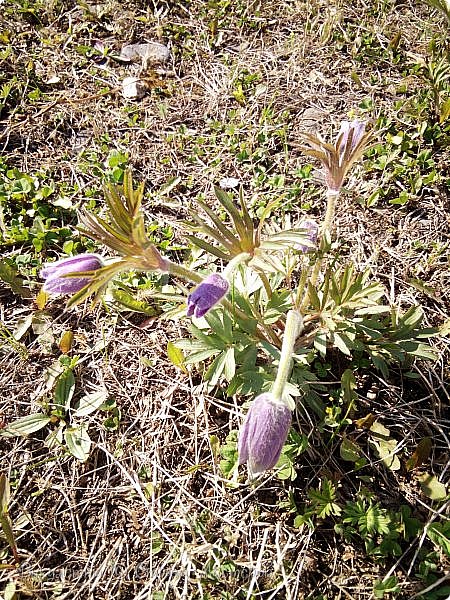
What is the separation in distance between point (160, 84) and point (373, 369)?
1.54 m

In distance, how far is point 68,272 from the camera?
128cm

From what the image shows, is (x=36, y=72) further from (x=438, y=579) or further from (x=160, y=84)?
(x=438, y=579)

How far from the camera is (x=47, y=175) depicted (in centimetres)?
229

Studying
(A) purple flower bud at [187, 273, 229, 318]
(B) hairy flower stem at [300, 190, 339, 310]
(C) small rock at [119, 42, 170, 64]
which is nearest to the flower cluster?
(A) purple flower bud at [187, 273, 229, 318]

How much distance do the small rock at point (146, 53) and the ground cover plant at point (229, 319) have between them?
25mm

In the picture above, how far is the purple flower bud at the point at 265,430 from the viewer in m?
1.22

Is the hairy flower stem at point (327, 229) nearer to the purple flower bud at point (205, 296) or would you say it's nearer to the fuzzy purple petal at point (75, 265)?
the purple flower bud at point (205, 296)

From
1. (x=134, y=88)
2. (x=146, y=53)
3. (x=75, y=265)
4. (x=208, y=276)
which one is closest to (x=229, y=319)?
(x=208, y=276)

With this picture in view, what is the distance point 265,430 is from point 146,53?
6.60 ft

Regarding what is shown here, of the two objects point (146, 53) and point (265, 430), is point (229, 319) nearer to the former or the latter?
point (265, 430)

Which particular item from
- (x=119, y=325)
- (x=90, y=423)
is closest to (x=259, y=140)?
(x=119, y=325)

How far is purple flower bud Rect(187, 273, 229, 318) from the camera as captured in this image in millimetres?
1208

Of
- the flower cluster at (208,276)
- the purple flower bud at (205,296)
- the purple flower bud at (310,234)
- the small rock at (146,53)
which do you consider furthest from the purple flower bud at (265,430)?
the small rock at (146,53)

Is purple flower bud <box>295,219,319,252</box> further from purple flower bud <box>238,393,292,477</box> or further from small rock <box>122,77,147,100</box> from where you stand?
small rock <box>122,77,147,100</box>
